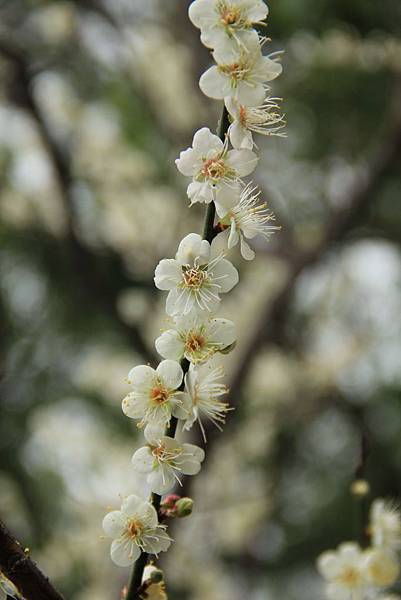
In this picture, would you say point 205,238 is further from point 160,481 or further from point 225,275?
point 160,481

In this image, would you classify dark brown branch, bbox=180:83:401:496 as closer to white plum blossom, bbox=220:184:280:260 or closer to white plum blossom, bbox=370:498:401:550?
white plum blossom, bbox=370:498:401:550

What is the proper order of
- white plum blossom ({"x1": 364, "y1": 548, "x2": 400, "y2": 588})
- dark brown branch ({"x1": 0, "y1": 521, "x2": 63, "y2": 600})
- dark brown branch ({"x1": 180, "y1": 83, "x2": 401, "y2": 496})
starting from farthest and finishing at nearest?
dark brown branch ({"x1": 180, "y1": 83, "x2": 401, "y2": 496})
white plum blossom ({"x1": 364, "y1": 548, "x2": 400, "y2": 588})
dark brown branch ({"x1": 0, "y1": 521, "x2": 63, "y2": 600})

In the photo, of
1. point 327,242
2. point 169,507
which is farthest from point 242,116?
point 327,242

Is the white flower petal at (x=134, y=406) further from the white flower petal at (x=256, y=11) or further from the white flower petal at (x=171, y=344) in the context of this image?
the white flower petal at (x=256, y=11)

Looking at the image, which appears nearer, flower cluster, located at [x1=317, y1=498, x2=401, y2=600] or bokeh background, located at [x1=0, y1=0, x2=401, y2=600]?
flower cluster, located at [x1=317, y1=498, x2=401, y2=600]

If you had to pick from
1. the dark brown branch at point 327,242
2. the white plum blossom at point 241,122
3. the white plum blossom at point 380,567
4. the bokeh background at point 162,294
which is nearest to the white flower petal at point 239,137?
the white plum blossom at point 241,122

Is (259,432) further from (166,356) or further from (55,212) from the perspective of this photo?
(166,356)

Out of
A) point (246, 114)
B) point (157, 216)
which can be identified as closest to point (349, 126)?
point (157, 216)

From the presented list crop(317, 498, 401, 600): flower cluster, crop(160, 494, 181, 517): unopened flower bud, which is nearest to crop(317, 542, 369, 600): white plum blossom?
crop(317, 498, 401, 600): flower cluster
